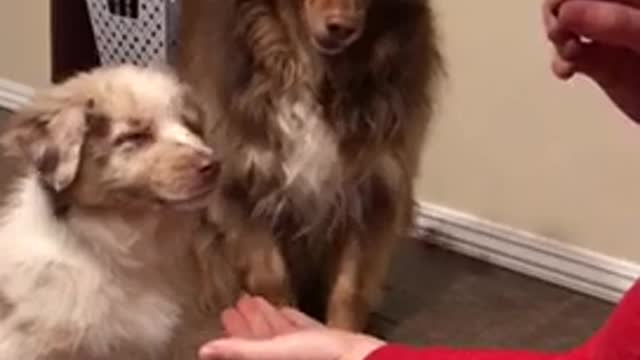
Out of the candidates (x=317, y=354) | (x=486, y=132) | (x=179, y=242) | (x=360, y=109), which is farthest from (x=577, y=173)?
(x=317, y=354)

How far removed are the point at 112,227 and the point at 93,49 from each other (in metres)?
1.33

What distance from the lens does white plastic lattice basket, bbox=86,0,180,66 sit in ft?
8.47

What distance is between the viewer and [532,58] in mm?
2473

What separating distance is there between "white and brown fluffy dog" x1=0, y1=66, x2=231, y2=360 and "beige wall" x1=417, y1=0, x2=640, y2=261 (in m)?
0.95

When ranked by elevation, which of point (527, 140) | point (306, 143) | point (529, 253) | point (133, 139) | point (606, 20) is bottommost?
point (529, 253)

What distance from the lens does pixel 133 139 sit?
5.27 feet

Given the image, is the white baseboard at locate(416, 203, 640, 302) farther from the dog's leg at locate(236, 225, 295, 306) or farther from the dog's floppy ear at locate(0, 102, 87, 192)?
the dog's floppy ear at locate(0, 102, 87, 192)

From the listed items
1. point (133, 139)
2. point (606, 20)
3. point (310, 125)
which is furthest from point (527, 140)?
point (606, 20)

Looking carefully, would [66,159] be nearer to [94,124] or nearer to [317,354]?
[94,124]

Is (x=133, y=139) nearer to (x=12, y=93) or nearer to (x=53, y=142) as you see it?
(x=53, y=142)

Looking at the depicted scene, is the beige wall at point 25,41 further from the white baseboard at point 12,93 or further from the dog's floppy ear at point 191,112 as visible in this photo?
the dog's floppy ear at point 191,112

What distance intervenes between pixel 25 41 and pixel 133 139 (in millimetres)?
1829

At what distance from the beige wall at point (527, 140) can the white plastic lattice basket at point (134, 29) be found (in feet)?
1.88

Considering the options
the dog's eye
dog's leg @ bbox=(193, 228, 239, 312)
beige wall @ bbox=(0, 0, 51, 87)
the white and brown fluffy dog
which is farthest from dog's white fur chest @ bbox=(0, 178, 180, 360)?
beige wall @ bbox=(0, 0, 51, 87)
